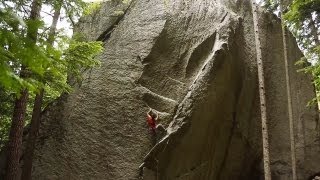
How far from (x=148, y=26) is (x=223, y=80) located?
3.69 meters

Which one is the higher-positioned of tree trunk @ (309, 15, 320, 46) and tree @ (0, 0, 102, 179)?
tree trunk @ (309, 15, 320, 46)

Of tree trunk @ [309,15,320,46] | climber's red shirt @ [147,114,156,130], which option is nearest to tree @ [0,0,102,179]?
climber's red shirt @ [147,114,156,130]

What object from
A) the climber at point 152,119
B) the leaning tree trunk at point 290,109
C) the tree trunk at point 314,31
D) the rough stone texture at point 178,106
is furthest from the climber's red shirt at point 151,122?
the tree trunk at point 314,31

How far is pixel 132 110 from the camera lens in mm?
12359

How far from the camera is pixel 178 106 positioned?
1254cm

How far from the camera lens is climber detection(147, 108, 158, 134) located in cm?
1174

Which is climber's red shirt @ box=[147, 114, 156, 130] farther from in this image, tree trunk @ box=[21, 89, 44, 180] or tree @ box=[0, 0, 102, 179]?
tree trunk @ box=[21, 89, 44, 180]

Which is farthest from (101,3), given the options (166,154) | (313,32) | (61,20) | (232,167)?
(313,32)

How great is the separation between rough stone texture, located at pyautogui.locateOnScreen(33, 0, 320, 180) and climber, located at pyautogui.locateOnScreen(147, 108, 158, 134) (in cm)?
24

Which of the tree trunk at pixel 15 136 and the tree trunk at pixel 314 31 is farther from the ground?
the tree trunk at pixel 314 31

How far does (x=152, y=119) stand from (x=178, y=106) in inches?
50.0

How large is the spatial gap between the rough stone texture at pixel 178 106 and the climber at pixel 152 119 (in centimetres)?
24

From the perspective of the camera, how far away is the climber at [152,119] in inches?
462

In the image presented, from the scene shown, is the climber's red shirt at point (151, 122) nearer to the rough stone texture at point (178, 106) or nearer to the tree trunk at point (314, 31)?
the rough stone texture at point (178, 106)
